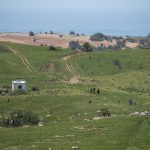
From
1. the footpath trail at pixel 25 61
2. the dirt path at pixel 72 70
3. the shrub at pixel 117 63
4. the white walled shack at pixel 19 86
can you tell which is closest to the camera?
the white walled shack at pixel 19 86

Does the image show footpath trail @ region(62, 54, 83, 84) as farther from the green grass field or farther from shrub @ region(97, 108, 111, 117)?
shrub @ region(97, 108, 111, 117)

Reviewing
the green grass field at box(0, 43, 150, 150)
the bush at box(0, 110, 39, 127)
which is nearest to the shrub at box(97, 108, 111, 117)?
the green grass field at box(0, 43, 150, 150)

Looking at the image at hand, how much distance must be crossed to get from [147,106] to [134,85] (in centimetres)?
2462

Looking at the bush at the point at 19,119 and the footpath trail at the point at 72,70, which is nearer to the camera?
the bush at the point at 19,119

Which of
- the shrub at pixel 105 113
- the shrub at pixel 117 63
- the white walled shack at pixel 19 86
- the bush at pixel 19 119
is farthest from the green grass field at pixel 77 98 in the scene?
the bush at pixel 19 119

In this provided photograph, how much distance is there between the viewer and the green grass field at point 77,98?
139 ft

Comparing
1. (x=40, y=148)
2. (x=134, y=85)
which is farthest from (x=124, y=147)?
(x=134, y=85)

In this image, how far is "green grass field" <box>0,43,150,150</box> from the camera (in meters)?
42.3

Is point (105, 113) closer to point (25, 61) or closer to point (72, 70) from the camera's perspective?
point (72, 70)

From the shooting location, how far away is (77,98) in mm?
70688

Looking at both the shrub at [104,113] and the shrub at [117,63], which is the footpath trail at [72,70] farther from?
the shrub at [104,113]

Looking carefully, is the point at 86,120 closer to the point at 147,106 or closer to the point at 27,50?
the point at 147,106

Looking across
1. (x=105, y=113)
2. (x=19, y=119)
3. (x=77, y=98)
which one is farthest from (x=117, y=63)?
(x=19, y=119)

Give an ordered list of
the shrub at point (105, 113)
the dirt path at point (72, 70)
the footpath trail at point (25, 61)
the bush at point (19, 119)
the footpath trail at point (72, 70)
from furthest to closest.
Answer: the footpath trail at point (25, 61), the footpath trail at point (72, 70), the dirt path at point (72, 70), the shrub at point (105, 113), the bush at point (19, 119)
